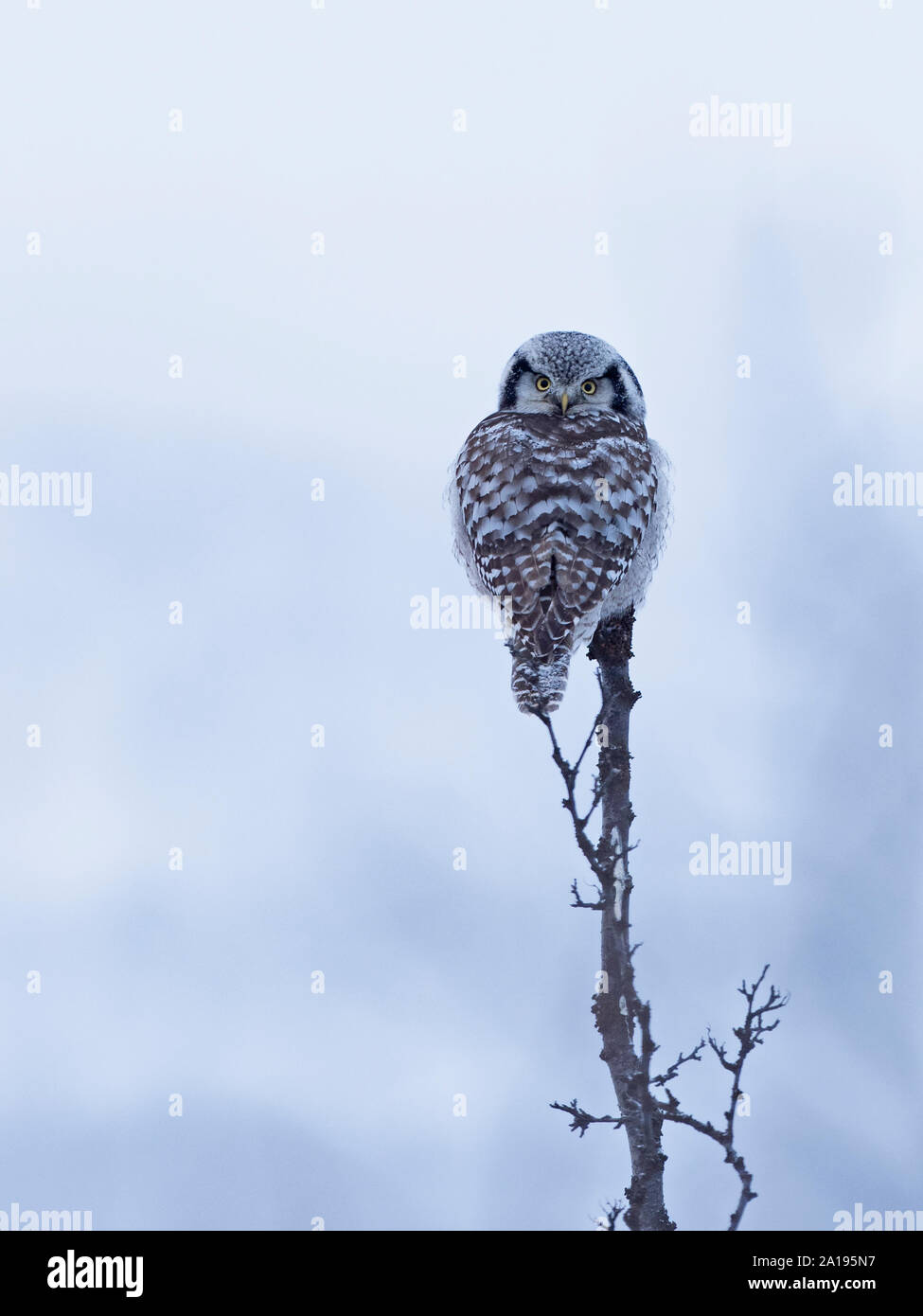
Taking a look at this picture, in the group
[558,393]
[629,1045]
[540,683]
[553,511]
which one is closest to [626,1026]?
[629,1045]

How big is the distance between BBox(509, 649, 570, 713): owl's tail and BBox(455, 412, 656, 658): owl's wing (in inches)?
2.7

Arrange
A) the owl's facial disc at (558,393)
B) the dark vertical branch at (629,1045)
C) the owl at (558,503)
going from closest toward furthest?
the dark vertical branch at (629,1045) < the owl at (558,503) < the owl's facial disc at (558,393)

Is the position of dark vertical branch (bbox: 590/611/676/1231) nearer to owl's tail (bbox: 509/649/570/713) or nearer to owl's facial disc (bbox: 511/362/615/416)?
owl's tail (bbox: 509/649/570/713)

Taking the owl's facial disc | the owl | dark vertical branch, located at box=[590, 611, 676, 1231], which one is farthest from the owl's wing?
dark vertical branch, located at box=[590, 611, 676, 1231]

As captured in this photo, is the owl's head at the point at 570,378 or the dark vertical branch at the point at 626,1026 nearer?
the dark vertical branch at the point at 626,1026

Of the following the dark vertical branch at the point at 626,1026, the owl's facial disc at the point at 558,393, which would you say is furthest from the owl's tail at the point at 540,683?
the owl's facial disc at the point at 558,393

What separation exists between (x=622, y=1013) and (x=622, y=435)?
152 inches

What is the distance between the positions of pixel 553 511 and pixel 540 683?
4.10 ft

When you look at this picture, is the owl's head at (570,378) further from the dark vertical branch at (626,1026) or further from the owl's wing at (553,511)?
the dark vertical branch at (626,1026)

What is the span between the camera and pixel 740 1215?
4859 millimetres

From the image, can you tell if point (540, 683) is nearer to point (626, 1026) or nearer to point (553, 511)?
point (553, 511)

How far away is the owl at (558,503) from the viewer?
6234 millimetres
